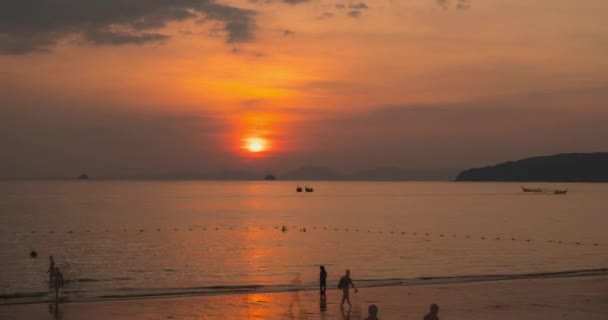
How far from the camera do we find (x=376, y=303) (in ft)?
98.2

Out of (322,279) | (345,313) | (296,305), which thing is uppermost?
(322,279)

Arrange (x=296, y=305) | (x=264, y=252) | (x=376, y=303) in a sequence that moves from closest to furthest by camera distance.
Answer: (x=296, y=305)
(x=376, y=303)
(x=264, y=252)

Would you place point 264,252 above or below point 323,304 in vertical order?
above

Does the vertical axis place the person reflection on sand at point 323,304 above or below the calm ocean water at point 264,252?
below

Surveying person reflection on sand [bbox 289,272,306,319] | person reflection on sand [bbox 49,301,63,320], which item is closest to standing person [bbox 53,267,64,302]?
person reflection on sand [bbox 49,301,63,320]

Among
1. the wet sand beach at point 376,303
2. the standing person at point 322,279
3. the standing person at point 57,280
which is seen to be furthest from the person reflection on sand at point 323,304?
the standing person at point 57,280

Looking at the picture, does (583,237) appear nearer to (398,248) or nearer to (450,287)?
(398,248)

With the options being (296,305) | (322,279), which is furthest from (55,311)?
(322,279)

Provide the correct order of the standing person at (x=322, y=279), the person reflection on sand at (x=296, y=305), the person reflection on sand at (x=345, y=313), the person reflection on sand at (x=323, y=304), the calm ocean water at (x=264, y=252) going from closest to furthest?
the person reflection on sand at (x=345, y=313) → the person reflection on sand at (x=296, y=305) → the person reflection on sand at (x=323, y=304) → the standing person at (x=322, y=279) → the calm ocean water at (x=264, y=252)

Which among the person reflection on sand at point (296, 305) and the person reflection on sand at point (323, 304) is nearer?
the person reflection on sand at point (296, 305)

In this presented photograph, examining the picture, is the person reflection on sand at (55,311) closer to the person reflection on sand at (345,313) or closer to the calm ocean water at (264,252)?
the calm ocean water at (264,252)

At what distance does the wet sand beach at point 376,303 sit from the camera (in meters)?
27.2

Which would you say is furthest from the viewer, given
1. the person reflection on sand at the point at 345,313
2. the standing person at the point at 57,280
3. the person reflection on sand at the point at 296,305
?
the standing person at the point at 57,280

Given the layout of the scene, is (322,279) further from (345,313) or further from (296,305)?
(345,313)
